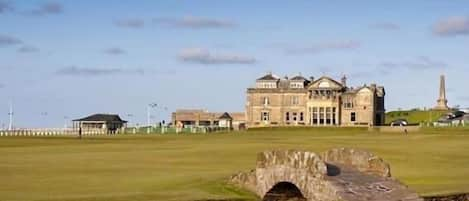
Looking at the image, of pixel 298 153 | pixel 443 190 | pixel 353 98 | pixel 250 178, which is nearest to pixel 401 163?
pixel 443 190

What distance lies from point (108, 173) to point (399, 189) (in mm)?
12768

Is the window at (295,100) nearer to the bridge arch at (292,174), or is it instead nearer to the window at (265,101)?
the window at (265,101)

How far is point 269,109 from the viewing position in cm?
17438

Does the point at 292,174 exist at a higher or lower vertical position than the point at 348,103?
lower

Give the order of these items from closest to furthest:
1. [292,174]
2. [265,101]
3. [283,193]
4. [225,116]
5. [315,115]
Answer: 1. [292,174]
2. [283,193]
3. [315,115]
4. [265,101]
5. [225,116]

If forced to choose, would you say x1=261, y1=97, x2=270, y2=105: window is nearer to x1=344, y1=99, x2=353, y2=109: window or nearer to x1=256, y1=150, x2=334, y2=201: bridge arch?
x1=344, y1=99, x2=353, y2=109: window

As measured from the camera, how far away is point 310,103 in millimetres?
171625

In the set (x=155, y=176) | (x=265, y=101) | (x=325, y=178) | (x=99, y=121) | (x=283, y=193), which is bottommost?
(x=283, y=193)

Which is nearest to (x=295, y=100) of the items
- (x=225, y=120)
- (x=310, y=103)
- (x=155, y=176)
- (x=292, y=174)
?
(x=310, y=103)

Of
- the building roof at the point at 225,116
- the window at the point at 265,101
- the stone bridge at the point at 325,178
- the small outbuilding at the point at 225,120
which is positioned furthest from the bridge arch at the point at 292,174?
the building roof at the point at 225,116

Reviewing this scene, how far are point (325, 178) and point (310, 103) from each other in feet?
494

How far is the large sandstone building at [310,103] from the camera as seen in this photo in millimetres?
170250

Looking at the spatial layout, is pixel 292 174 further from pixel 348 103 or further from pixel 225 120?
pixel 225 120

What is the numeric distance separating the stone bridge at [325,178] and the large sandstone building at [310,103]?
476 feet
